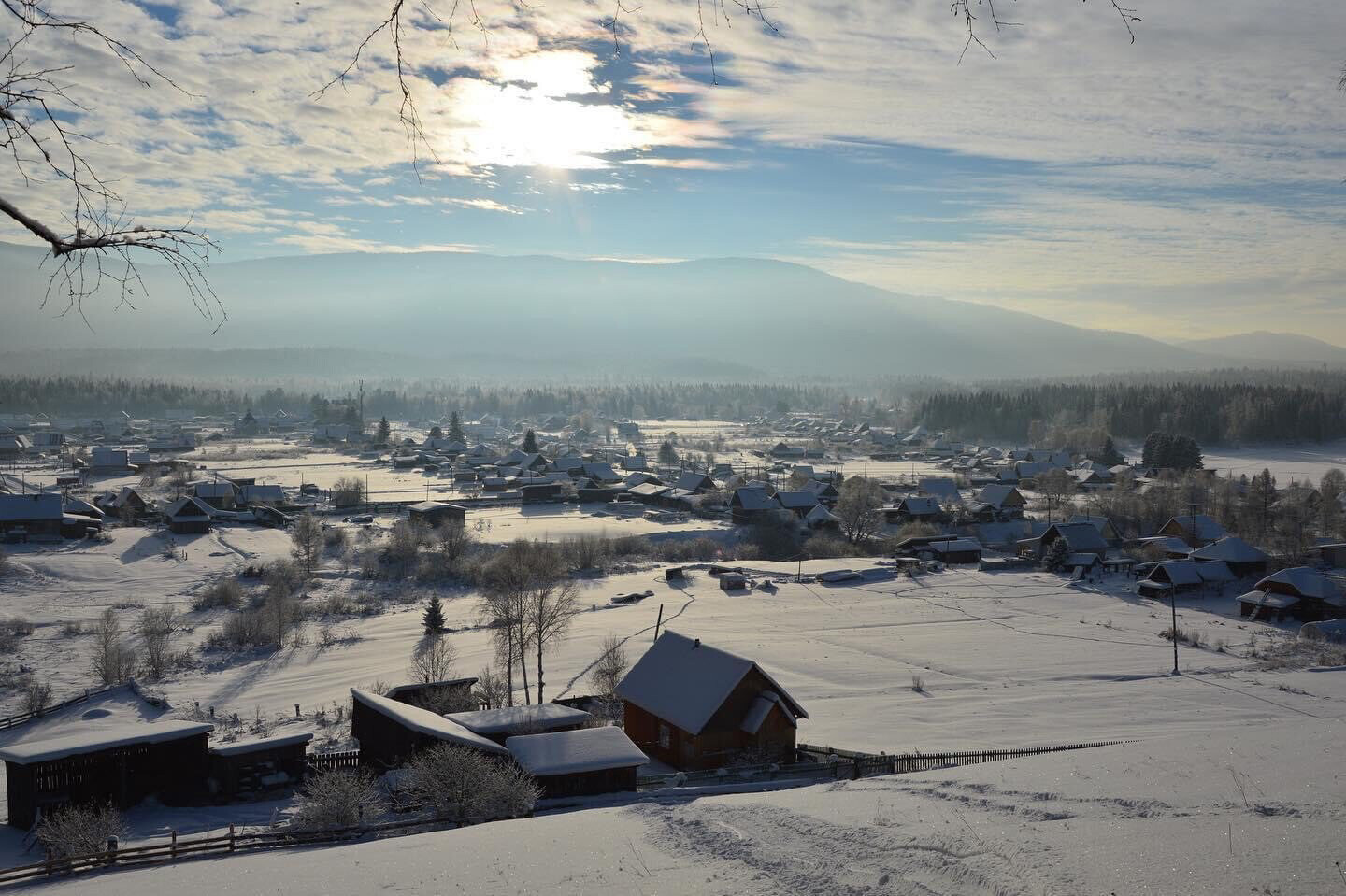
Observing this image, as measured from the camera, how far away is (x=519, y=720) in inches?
559

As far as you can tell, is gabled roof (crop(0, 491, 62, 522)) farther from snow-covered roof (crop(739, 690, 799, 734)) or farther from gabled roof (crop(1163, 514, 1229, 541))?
gabled roof (crop(1163, 514, 1229, 541))

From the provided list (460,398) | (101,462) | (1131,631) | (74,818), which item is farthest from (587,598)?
(460,398)

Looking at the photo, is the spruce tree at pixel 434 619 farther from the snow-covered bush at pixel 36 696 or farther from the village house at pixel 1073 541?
the village house at pixel 1073 541

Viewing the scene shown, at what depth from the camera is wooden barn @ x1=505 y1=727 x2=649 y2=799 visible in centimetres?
1199

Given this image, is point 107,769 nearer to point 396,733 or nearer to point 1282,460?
point 396,733

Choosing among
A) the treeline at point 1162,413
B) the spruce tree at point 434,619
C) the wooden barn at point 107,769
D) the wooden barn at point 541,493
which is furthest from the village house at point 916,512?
the treeline at point 1162,413

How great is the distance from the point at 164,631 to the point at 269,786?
14758mm

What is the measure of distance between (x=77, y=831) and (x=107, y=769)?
2.67 m

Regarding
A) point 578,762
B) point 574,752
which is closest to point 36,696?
point 574,752

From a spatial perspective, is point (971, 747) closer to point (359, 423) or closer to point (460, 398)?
point (359, 423)

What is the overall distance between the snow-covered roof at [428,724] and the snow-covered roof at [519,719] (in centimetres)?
29

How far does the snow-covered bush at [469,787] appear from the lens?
1030 cm

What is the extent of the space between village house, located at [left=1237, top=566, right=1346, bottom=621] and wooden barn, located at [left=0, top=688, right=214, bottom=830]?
32.3 m

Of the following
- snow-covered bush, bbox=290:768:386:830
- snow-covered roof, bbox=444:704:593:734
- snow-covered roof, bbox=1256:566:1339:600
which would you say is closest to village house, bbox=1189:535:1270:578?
snow-covered roof, bbox=1256:566:1339:600
